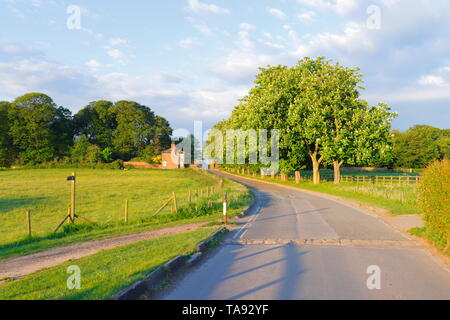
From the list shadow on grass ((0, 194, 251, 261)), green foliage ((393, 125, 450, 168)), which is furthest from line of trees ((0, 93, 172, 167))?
shadow on grass ((0, 194, 251, 261))

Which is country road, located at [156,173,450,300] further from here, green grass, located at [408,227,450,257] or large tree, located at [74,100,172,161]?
large tree, located at [74,100,172,161]

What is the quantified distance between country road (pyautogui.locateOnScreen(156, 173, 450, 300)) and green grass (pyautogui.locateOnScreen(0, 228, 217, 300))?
79 cm

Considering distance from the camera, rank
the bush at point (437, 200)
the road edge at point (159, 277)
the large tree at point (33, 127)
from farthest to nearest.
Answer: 1. the large tree at point (33, 127)
2. the bush at point (437, 200)
3. the road edge at point (159, 277)

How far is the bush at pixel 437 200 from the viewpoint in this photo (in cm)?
884

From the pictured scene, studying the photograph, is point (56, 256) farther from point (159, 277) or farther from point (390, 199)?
point (390, 199)

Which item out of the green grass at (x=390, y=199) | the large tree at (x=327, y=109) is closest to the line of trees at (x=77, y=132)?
the large tree at (x=327, y=109)

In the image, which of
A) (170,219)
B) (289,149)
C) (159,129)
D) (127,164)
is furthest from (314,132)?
(159,129)

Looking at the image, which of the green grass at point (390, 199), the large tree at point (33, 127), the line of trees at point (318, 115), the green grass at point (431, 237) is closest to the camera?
the green grass at point (431, 237)

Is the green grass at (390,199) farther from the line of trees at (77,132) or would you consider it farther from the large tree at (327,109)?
the line of trees at (77,132)

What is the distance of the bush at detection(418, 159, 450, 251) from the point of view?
884cm

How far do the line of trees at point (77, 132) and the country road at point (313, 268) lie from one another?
76081 millimetres

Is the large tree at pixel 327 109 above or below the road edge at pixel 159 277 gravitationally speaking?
above

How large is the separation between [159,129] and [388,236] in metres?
88.4
